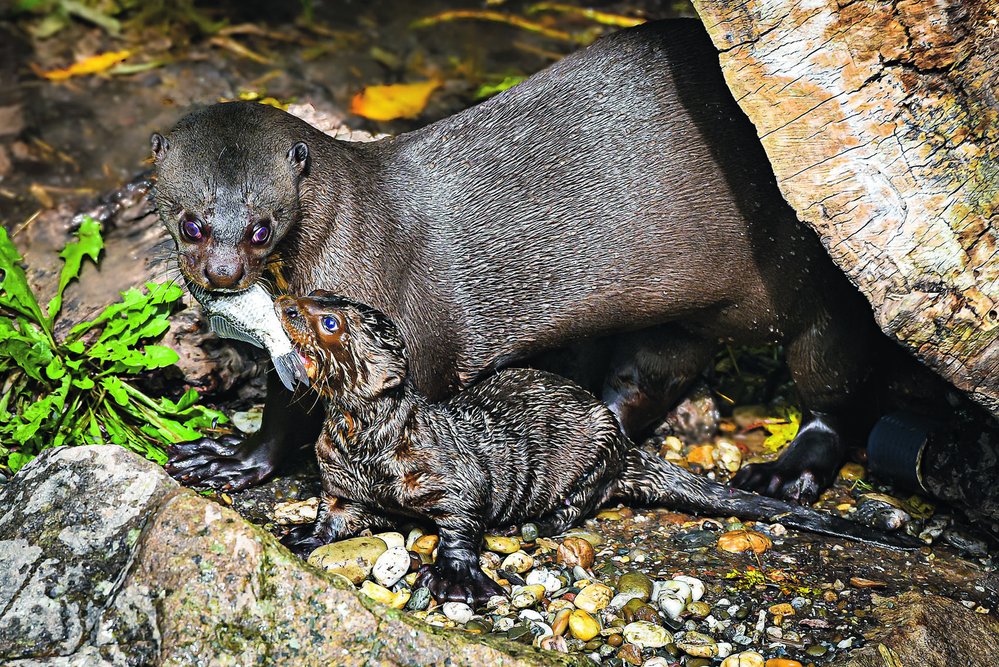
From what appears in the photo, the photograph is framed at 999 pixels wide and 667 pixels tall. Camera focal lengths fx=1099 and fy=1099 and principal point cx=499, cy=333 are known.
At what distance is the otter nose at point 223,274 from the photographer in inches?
124

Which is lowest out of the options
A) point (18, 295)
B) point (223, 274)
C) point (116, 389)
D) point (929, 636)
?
point (929, 636)

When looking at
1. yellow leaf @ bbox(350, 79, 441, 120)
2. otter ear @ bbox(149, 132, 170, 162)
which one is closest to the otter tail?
otter ear @ bbox(149, 132, 170, 162)

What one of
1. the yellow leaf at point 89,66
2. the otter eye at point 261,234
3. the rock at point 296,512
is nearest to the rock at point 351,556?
the rock at point 296,512

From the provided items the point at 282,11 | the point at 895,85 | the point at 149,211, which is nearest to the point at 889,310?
the point at 895,85

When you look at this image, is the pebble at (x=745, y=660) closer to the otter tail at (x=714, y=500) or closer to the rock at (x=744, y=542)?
the rock at (x=744, y=542)

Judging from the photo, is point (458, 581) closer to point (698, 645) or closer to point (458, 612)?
point (458, 612)

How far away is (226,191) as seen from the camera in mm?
3209

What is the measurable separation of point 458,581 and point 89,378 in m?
1.66

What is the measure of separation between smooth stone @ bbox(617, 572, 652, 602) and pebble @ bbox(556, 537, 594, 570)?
13 centimetres

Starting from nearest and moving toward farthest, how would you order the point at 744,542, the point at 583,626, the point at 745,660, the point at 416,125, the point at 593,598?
the point at 745,660 < the point at 583,626 < the point at 593,598 < the point at 744,542 < the point at 416,125

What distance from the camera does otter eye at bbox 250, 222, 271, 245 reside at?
3240 millimetres

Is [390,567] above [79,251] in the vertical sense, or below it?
below

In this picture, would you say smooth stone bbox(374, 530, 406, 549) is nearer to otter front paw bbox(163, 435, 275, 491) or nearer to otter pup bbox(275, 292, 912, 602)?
otter pup bbox(275, 292, 912, 602)

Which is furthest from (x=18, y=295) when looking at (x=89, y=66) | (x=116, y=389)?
(x=89, y=66)
